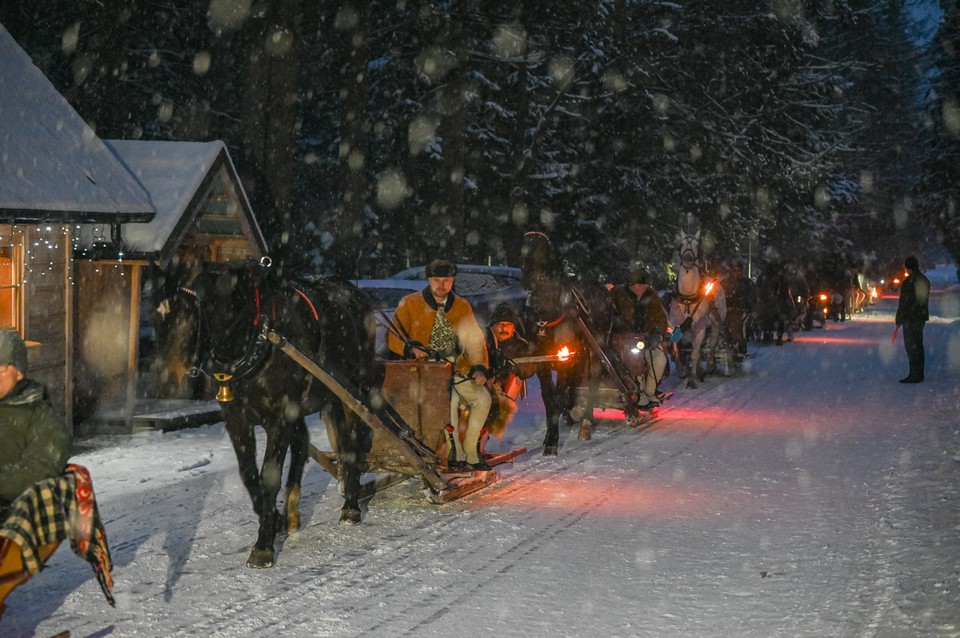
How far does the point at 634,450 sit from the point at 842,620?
6.47m

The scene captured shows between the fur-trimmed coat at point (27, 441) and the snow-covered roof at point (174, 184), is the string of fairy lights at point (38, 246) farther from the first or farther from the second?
the fur-trimmed coat at point (27, 441)

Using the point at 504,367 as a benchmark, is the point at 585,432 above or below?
below

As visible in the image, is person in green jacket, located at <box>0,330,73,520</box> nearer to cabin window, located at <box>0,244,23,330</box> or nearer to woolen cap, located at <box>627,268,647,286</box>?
cabin window, located at <box>0,244,23,330</box>

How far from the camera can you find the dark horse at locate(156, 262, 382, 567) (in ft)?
25.0

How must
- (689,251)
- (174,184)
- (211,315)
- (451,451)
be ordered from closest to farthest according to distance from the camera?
(211,315)
(451,451)
(174,184)
(689,251)

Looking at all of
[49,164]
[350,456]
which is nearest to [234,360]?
[350,456]

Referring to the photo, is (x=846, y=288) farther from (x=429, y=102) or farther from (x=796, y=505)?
(x=796, y=505)

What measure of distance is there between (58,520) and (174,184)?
34.1ft

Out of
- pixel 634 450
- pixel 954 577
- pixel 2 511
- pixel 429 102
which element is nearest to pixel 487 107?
pixel 429 102

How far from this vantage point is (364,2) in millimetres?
25172

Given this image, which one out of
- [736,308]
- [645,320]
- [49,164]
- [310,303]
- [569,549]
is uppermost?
[49,164]

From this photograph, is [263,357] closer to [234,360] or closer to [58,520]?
[234,360]

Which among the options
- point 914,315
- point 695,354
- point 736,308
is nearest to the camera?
point 695,354

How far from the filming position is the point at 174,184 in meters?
15.2
